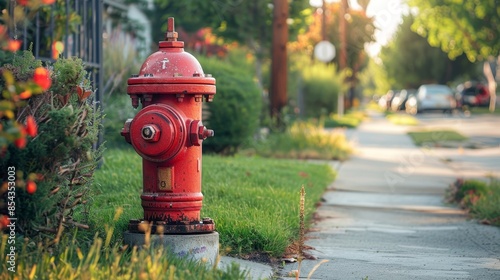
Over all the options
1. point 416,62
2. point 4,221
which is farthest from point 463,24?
point 4,221

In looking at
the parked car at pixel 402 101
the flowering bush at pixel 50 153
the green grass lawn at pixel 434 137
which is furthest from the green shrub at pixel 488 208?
the parked car at pixel 402 101

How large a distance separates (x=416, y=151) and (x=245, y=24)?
5.86 m

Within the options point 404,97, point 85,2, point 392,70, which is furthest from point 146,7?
point 392,70

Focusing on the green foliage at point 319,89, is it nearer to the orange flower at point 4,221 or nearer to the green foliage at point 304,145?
Result: the green foliage at point 304,145

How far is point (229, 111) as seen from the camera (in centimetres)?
1420

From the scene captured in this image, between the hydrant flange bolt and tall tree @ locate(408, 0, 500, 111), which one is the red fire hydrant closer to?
the hydrant flange bolt

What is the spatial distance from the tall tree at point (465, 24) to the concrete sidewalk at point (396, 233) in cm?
3705

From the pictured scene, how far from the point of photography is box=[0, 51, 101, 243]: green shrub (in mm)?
5012

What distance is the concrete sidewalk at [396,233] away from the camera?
6.62 meters

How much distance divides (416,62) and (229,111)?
58757 mm

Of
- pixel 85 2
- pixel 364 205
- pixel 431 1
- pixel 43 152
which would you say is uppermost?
pixel 431 1

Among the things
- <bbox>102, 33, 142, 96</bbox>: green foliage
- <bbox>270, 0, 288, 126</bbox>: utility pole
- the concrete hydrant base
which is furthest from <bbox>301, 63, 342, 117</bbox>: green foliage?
the concrete hydrant base

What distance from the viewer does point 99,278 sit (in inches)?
182

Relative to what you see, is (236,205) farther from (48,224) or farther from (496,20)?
(496,20)
